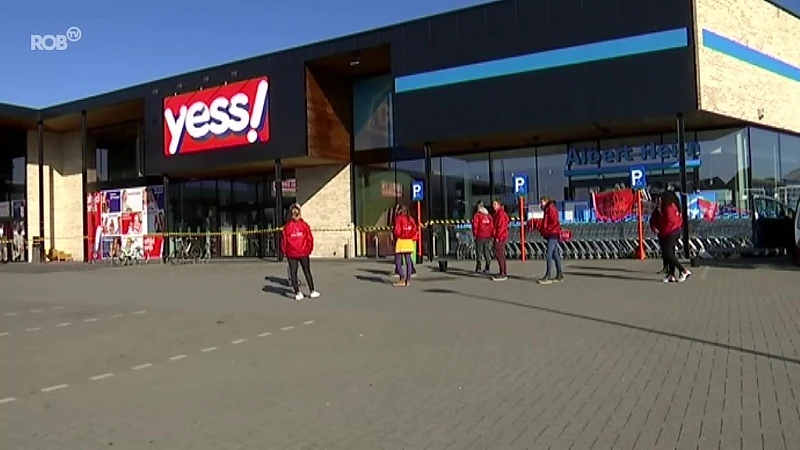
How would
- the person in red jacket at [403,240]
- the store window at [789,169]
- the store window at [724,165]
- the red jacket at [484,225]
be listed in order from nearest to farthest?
the person in red jacket at [403,240]
the red jacket at [484,225]
the store window at [724,165]
the store window at [789,169]

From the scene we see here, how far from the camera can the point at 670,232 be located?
14281 millimetres

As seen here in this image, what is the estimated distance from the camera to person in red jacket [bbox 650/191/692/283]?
46.3 ft

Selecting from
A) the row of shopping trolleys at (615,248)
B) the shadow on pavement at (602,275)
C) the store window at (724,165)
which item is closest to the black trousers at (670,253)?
the shadow on pavement at (602,275)

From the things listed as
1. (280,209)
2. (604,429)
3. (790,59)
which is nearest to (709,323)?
(604,429)

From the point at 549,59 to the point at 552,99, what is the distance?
3.67 feet

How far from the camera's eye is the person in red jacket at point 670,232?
14109 millimetres

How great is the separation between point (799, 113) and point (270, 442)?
24.5 m

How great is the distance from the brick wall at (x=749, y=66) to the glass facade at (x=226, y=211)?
1795cm

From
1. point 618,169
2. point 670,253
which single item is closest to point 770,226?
point 618,169

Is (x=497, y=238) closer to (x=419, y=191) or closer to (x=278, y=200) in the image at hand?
(x=419, y=191)

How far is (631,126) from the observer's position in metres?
21.8

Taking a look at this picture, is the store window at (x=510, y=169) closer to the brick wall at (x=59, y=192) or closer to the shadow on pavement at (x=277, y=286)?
the shadow on pavement at (x=277, y=286)

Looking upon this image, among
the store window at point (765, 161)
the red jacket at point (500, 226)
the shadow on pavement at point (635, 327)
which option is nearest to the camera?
the shadow on pavement at point (635, 327)

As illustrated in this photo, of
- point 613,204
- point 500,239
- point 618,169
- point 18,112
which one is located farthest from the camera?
point 18,112
